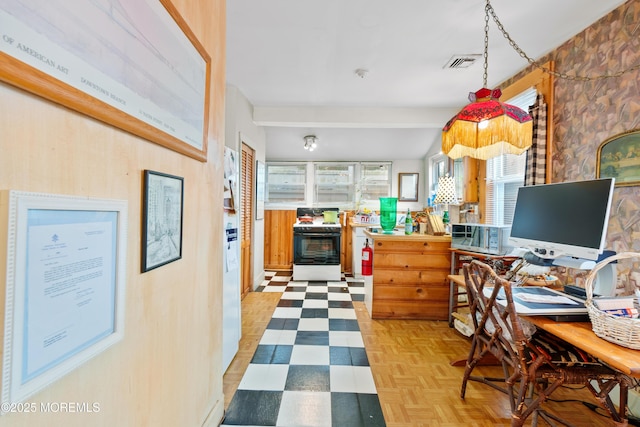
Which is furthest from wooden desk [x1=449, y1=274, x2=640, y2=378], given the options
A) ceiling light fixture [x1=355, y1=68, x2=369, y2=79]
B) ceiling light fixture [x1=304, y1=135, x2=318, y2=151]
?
ceiling light fixture [x1=304, y1=135, x2=318, y2=151]

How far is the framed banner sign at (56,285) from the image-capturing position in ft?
1.78

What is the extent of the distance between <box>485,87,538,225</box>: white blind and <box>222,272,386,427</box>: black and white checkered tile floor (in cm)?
189

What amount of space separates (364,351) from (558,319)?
1402mm

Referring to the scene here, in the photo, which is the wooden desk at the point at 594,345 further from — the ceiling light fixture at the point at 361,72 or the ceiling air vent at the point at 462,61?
the ceiling light fixture at the point at 361,72

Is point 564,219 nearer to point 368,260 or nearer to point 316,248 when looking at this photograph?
point 368,260

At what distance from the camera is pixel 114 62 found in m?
0.76

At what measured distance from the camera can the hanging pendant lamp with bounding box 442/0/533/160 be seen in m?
1.76

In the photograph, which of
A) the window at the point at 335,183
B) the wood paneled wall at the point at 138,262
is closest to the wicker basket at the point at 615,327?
the wood paneled wall at the point at 138,262

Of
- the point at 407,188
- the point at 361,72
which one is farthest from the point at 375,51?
the point at 407,188

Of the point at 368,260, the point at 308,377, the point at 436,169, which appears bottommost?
the point at 308,377

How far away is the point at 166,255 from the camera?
106cm

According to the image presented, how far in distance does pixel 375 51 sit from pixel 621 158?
183cm

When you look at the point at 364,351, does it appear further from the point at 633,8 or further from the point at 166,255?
the point at 633,8

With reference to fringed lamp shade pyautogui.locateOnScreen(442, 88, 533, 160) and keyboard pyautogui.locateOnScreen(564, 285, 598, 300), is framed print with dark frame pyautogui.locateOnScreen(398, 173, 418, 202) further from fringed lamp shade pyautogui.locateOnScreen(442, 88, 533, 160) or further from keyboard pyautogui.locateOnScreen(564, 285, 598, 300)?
keyboard pyautogui.locateOnScreen(564, 285, 598, 300)
